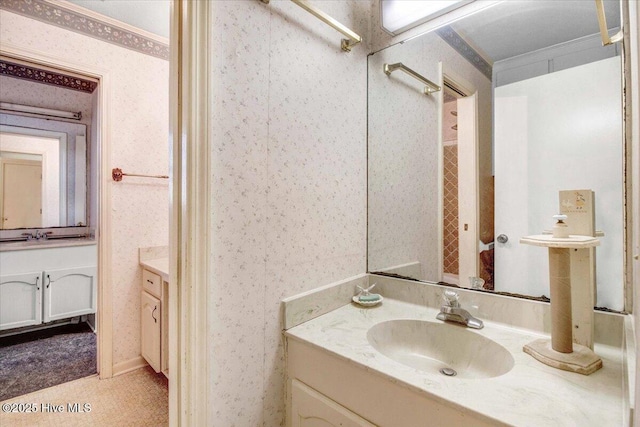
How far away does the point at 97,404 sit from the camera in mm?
1671

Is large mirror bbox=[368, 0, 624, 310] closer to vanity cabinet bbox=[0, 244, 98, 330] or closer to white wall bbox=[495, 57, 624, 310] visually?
white wall bbox=[495, 57, 624, 310]

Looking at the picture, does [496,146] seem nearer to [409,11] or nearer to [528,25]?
[528,25]

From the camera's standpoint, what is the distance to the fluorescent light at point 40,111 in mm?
2559

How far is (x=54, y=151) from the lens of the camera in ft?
9.32

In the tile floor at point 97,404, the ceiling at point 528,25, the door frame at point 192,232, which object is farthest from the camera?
the tile floor at point 97,404

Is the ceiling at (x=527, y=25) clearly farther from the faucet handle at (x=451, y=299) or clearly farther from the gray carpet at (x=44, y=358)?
the gray carpet at (x=44, y=358)

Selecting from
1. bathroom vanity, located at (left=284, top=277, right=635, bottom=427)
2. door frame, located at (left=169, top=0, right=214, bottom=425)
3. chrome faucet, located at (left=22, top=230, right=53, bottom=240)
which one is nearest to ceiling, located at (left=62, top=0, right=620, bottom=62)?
bathroom vanity, located at (left=284, top=277, right=635, bottom=427)

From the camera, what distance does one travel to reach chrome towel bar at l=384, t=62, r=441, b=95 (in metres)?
1.28

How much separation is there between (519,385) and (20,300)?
329 cm

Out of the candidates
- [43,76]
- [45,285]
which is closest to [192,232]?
[45,285]

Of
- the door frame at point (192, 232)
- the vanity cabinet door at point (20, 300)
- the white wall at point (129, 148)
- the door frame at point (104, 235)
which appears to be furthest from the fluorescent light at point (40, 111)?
the door frame at point (192, 232)

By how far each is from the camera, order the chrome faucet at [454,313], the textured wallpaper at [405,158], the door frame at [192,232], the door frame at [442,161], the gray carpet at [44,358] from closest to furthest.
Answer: the door frame at [192,232], the chrome faucet at [454,313], the door frame at [442,161], the textured wallpaper at [405,158], the gray carpet at [44,358]

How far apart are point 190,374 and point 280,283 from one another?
14.2 inches

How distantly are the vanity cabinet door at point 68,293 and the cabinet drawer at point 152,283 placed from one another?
1.03 meters
